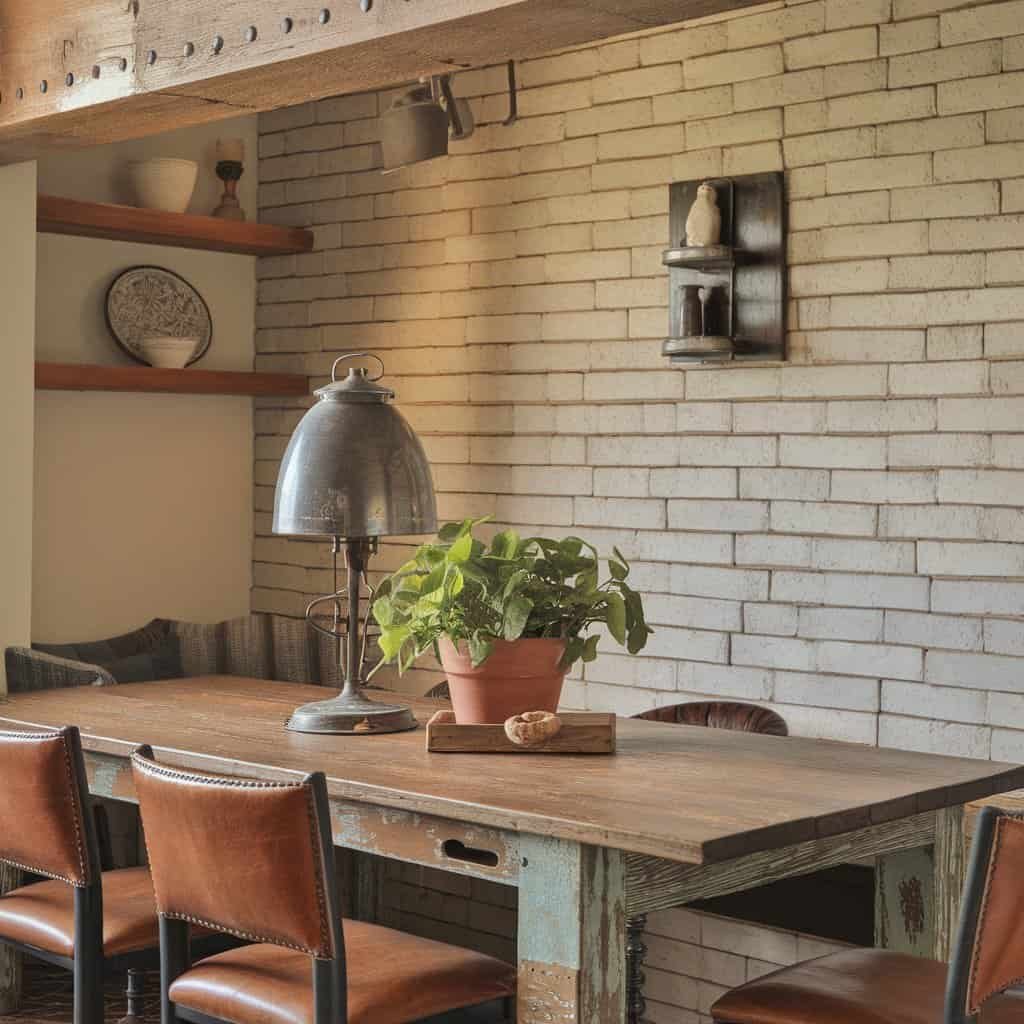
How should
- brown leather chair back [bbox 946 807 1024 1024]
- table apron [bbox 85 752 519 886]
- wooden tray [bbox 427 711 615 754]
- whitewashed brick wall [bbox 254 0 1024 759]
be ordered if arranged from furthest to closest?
whitewashed brick wall [bbox 254 0 1024 759], wooden tray [bbox 427 711 615 754], table apron [bbox 85 752 519 886], brown leather chair back [bbox 946 807 1024 1024]

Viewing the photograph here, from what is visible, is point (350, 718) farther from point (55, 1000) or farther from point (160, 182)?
point (160, 182)

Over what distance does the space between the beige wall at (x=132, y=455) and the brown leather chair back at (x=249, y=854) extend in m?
2.73


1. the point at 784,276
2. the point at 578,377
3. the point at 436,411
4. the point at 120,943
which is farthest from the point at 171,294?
the point at 120,943

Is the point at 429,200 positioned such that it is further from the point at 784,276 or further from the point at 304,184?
the point at 784,276

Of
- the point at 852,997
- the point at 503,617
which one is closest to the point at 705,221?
the point at 503,617

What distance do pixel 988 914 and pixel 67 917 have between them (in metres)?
1.72

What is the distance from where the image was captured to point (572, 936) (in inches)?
A: 93.9

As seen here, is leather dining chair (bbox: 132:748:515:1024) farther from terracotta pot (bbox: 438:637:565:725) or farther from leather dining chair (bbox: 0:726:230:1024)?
terracotta pot (bbox: 438:637:565:725)

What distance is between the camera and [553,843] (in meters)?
2.43

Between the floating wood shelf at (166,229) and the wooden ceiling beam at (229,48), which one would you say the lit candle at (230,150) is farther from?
the wooden ceiling beam at (229,48)

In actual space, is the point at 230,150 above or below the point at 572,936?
above

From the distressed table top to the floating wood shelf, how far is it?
186 cm

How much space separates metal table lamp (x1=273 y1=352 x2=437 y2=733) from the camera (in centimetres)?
320

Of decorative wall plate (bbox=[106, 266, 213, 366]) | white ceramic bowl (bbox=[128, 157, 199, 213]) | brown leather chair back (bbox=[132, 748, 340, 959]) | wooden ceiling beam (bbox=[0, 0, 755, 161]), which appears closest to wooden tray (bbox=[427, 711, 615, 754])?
brown leather chair back (bbox=[132, 748, 340, 959])
